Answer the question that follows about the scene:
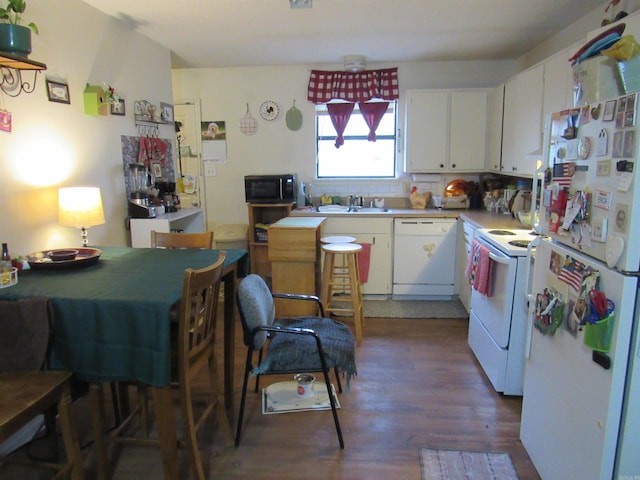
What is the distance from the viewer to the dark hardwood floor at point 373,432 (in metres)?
2.01

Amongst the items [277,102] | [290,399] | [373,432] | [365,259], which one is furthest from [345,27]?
[373,432]

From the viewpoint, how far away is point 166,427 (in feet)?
5.55

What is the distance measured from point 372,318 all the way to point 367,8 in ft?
8.20

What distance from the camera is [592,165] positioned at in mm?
1514

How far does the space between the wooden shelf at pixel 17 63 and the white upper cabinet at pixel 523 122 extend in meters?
3.16

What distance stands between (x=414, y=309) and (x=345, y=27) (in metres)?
2.54

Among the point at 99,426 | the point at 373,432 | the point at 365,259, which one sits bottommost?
the point at 373,432

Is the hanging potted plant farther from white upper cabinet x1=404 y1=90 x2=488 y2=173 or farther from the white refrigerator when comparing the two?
white upper cabinet x1=404 y1=90 x2=488 y2=173

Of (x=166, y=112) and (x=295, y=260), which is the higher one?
(x=166, y=112)

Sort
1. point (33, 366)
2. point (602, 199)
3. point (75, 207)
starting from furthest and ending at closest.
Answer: point (75, 207)
point (33, 366)
point (602, 199)

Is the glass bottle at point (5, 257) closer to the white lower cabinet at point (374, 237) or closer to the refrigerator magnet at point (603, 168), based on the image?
the refrigerator magnet at point (603, 168)

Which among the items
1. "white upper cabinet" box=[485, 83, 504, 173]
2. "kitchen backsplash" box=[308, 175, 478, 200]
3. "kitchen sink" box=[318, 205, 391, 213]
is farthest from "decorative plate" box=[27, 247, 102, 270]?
"white upper cabinet" box=[485, 83, 504, 173]

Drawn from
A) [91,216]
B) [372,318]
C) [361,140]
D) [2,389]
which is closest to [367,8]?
[361,140]

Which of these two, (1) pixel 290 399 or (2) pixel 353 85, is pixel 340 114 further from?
(1) pixel 290 399
